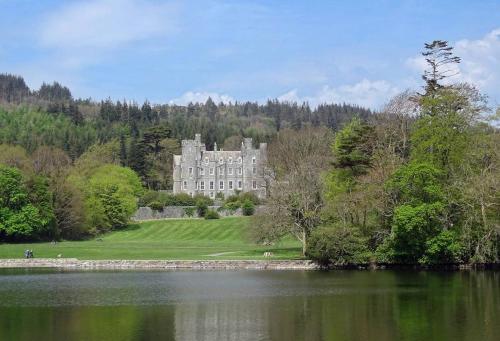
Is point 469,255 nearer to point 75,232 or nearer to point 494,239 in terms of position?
point 494,239

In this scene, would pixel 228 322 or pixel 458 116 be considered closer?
pixel 228 322

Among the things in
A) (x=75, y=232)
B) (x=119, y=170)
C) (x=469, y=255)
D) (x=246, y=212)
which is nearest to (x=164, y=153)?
(x=119, y=170)

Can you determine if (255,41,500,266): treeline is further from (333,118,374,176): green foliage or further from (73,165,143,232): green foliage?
(73,165,143,232): green foliage

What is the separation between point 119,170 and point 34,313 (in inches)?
3027

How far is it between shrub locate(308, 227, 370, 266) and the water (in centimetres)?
318

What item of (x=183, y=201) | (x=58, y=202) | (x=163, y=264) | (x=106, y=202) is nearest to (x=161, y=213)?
(x=183, y=201)

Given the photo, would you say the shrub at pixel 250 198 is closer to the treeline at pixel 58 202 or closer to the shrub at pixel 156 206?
the shrub at pixel 156 206

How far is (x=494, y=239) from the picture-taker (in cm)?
4981

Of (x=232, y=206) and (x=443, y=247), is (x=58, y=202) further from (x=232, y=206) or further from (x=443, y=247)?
(x=443, y=247)

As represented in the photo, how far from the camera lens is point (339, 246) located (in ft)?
168

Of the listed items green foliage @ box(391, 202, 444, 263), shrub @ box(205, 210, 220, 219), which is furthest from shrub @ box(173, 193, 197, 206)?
green foliage @ box(391, 202, 444, 263)

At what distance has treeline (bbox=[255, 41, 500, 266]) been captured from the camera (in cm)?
5003

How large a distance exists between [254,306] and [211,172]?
306 feet

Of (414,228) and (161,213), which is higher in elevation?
(161,213)
